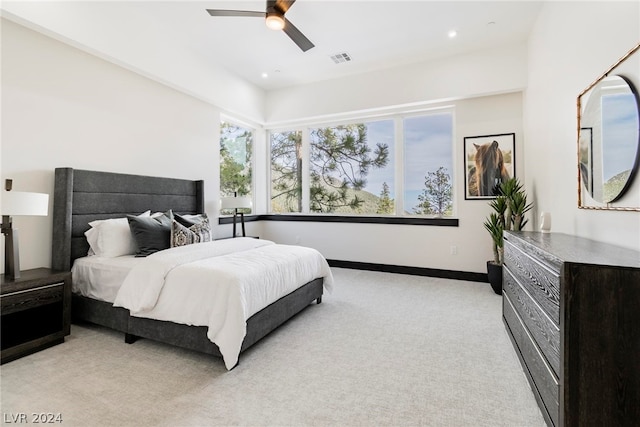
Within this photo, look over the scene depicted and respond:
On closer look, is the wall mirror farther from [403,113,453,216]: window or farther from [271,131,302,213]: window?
[271,131,302,213]: window

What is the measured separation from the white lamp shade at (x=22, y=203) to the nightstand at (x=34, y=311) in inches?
21.0

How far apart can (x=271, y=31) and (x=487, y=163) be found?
11.3 feet

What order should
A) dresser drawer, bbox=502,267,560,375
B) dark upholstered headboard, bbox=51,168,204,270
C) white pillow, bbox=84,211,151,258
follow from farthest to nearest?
1. white pillow, bbox=84,211,151,258
2. dark upholstered headboard, bbox=51,168,204,270
3. dresser drawer, bbox=502,267,560,375

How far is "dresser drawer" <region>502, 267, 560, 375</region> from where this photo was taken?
1420 millimetres

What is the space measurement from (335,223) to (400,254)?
1.27 meters

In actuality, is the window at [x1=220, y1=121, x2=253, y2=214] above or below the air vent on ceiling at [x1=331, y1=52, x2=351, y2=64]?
below

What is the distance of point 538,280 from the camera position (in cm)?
172

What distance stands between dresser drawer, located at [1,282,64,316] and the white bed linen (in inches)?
9.9

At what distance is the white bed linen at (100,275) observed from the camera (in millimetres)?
2658

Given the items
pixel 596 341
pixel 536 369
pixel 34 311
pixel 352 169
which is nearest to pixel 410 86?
pixel 352 169

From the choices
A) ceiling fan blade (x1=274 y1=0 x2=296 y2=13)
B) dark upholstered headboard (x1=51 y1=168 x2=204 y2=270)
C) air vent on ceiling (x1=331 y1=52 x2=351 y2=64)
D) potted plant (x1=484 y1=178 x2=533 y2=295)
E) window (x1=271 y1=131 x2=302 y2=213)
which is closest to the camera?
ceiling fan blade (x1=274 y1=0 x2=296 y2=13)

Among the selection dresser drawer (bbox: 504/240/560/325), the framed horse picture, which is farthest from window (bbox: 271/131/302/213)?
dresser drawer (bbox: 504/240/560/325)

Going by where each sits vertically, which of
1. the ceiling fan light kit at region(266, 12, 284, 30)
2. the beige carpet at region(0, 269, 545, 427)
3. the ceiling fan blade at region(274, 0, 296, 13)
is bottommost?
the beige carpet at region(0, 269, 545, 427)

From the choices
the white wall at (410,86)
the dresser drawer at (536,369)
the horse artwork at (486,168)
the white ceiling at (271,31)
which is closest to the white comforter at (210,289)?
the dresser drawer at (536,369)
